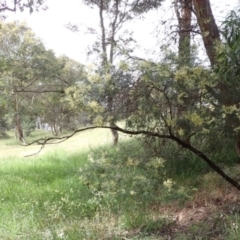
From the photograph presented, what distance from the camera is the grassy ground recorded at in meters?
3.41

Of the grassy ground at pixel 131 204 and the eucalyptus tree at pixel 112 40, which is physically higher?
the eucalyptus tree at pixel 112 40

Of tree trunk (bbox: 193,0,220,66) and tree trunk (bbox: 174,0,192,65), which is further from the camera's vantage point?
tree trunk (bbox: 193,0,220,66)

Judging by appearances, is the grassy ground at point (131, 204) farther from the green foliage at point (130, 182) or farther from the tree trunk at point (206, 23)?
the tree trunk at point (206, 23)

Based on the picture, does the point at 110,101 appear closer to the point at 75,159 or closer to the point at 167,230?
the point at 167,230

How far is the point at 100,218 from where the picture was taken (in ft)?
12.6

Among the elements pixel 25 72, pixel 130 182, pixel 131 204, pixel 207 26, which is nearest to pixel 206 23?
pixel 207 26

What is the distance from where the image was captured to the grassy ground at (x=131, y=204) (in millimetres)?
3414

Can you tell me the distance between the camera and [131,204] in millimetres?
4547

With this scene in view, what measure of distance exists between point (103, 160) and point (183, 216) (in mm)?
1194

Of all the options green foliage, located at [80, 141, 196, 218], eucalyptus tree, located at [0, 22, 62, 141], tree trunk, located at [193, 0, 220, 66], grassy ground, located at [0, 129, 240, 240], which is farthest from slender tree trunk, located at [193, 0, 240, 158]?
eucalyptus tree, located at [0, 22, 62, 141]

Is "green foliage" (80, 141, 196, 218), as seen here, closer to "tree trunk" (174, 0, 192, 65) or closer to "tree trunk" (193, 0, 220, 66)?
"tree trunk" (174, 0, 192, 65)

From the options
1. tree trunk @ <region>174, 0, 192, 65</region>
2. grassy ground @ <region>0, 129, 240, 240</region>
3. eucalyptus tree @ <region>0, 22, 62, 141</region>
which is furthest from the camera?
eucalyptus tree @ <region>0, 22, 62, 141</region>

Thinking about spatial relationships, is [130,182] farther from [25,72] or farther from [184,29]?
[25,72]

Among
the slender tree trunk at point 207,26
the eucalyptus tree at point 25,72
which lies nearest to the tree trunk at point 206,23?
the slender tree trunk at point 207,26
